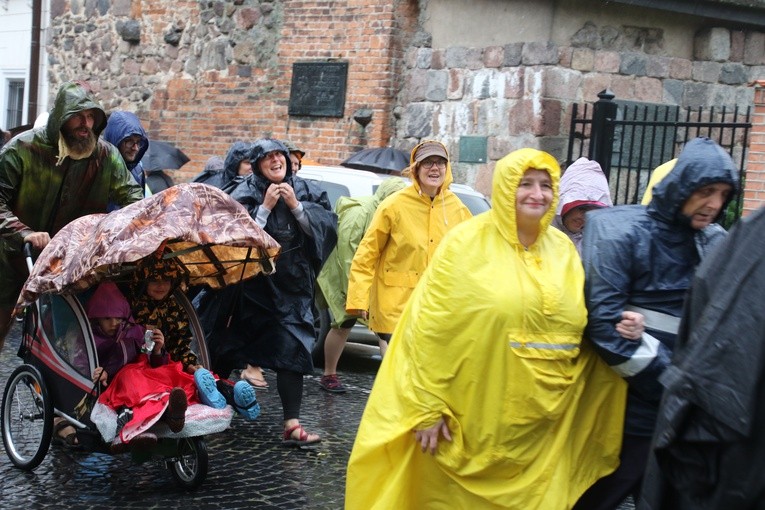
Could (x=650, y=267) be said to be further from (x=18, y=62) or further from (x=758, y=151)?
(x=18, y=62)

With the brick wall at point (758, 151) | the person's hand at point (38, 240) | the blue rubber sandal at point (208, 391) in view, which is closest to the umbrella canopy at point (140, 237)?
the person's hand at point (38, 240)

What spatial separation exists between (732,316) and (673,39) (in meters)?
11.1

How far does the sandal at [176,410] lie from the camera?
5.59 metres

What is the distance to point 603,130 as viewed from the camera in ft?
37.9

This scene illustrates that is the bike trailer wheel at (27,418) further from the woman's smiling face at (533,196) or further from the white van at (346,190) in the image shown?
the white van at (346,190)

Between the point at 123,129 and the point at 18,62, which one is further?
the point at 18,62

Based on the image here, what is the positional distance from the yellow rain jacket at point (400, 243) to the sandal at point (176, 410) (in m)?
2.20

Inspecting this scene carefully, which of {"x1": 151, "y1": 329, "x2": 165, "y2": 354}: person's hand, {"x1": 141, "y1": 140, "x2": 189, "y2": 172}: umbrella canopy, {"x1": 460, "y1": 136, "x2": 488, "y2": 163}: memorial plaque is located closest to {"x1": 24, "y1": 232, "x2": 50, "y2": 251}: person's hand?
{"x1": 151, "y1": 329, "x2": 165, "y2": 354}: person's hand

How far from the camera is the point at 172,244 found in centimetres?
635

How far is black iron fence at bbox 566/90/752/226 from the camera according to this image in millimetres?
11141

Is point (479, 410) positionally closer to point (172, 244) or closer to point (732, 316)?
point (732, 316)

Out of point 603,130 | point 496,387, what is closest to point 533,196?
point 496,387

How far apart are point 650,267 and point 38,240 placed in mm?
3489

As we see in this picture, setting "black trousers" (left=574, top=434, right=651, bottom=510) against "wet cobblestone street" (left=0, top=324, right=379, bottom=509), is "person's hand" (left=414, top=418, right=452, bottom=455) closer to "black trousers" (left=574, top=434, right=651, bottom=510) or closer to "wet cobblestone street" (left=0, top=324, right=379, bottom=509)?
"black trousers" (left=574, top=434, right=651, bottom=510)
